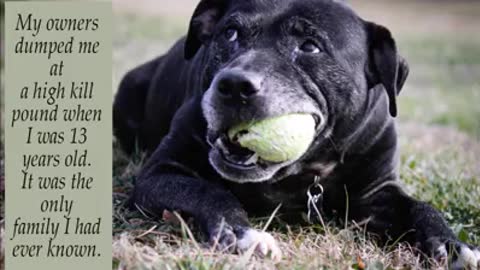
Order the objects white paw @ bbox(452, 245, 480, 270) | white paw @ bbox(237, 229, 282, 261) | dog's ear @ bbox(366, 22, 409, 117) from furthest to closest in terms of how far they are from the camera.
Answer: dog's ear @ bbox(366, 22, 409, 117), white paw @ bbox(452, 245, 480, 270), white paw @ bbox(237, 229, 282, 261)

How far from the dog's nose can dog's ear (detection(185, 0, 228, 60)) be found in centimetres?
84

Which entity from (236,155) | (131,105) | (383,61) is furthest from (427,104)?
(236,155)

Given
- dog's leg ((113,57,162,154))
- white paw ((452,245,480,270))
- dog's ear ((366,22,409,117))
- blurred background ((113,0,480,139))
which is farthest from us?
blurred background ((113,0,480,139))

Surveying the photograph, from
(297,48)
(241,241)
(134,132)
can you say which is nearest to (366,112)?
(297,48)

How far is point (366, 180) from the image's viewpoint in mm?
3836

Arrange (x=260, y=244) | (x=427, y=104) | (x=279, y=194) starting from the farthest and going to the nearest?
(x=427, y=104)
(x=279, y=194)
(x=260, y=244)

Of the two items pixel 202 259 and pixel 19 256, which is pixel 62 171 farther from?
pixel 202 259

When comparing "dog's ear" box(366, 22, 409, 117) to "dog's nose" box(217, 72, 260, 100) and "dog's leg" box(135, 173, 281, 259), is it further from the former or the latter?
"dog's leg" box(135, 173, 281, 259)

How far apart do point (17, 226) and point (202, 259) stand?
813mm

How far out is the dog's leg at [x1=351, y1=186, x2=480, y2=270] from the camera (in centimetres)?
334

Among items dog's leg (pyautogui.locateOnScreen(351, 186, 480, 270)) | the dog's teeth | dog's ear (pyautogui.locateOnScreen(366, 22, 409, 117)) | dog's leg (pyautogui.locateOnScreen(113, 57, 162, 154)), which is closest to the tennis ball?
the dog's teeth

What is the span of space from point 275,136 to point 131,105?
267 cm

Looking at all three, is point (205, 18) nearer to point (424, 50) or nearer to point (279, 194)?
point (279, 194)

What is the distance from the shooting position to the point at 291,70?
336cm
